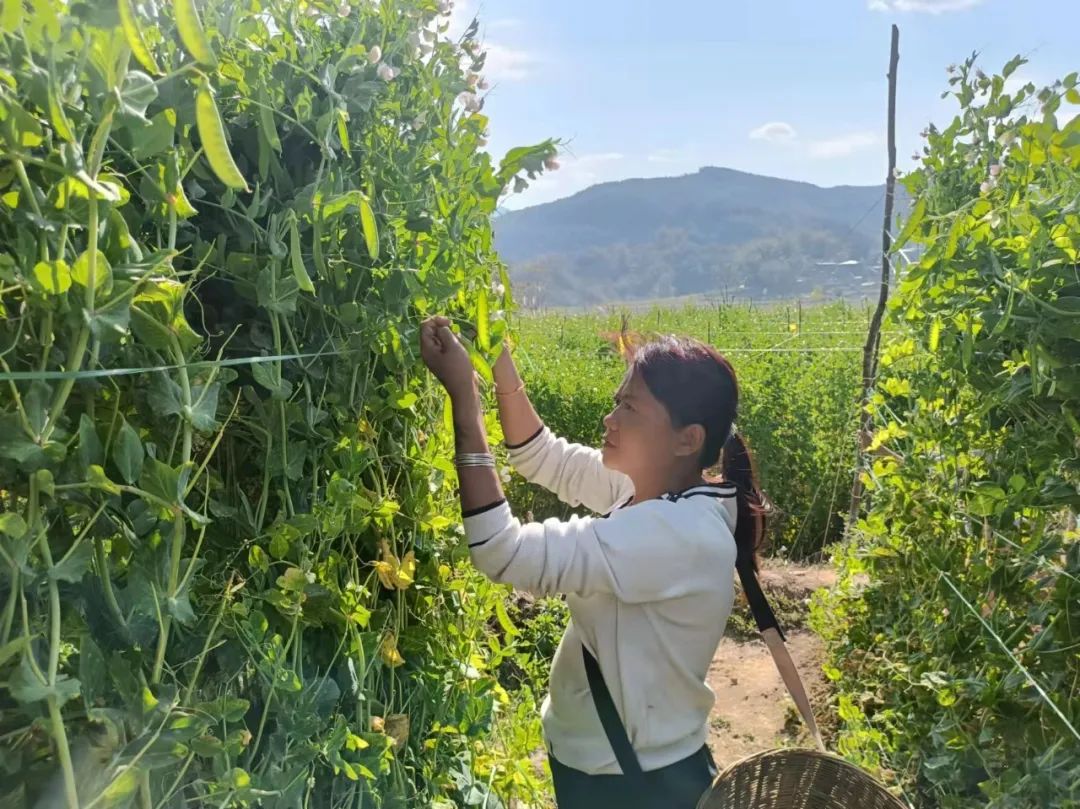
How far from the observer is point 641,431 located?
65.0 inches

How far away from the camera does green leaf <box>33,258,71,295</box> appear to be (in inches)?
25.7

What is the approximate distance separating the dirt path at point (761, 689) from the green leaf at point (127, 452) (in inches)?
112

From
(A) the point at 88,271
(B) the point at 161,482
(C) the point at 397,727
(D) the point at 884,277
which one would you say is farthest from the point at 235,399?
(D) the point at 884,277

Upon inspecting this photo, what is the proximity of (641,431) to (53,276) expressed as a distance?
1149mm

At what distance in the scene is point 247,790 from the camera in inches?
35.7

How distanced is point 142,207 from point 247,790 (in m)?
0.62

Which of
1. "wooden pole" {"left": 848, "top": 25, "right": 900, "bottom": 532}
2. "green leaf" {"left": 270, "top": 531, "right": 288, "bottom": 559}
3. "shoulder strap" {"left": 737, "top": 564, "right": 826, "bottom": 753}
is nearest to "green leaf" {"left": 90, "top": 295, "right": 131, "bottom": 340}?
"green leaf" {"left": 270, "top": 531, "right": 288, "bottom": 559}

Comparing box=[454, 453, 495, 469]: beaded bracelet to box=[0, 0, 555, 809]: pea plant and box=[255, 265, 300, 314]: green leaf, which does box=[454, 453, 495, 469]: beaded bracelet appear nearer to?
box=[0, 0, 555, 809]: pea plant

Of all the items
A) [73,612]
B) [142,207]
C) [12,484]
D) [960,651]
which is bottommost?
[960,651]

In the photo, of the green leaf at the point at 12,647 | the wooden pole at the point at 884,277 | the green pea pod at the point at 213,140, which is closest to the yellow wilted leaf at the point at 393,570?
the green leaf at the point at 12,647

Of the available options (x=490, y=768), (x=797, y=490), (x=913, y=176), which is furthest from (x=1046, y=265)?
(x=797, y=490)

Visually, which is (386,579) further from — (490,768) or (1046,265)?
(1046,265)

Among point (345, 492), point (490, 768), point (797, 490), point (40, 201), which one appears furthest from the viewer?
point (797, 490)

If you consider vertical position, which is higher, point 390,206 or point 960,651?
point 390,206
